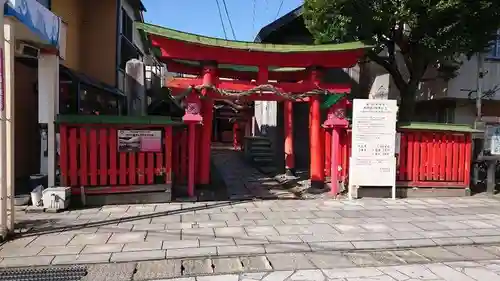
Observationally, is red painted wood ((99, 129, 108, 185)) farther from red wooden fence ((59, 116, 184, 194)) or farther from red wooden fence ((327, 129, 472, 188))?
Answer: red wooden fence ((327, 129, 472, 188))

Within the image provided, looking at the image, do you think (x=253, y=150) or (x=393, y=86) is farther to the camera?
(x=253, y=150)

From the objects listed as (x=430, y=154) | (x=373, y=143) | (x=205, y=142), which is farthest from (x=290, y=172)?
(x=430, y=154)

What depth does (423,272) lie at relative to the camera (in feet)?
16.0

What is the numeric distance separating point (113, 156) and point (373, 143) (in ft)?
20.2

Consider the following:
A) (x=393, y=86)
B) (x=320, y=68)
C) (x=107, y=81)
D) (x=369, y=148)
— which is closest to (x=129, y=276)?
(x=369, y=148)

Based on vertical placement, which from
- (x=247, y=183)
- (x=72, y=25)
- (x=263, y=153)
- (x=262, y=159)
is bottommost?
(x=247, y=183)

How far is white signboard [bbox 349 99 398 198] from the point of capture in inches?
363

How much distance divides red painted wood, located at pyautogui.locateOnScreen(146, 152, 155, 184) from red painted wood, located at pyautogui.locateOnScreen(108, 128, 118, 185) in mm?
668

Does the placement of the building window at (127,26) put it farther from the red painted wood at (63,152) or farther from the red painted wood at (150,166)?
the red painted wood at (150,166)

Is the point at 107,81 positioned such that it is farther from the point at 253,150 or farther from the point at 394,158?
the point at 394,158

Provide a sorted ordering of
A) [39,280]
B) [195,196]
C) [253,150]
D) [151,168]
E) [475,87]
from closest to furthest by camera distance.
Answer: [39,280]
[151,168]
[195,196]
[475,87]
[253,150]

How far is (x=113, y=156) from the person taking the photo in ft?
27.1

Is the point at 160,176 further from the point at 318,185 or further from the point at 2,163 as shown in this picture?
the point at 318,185

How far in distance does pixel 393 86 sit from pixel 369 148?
21.0 ft
